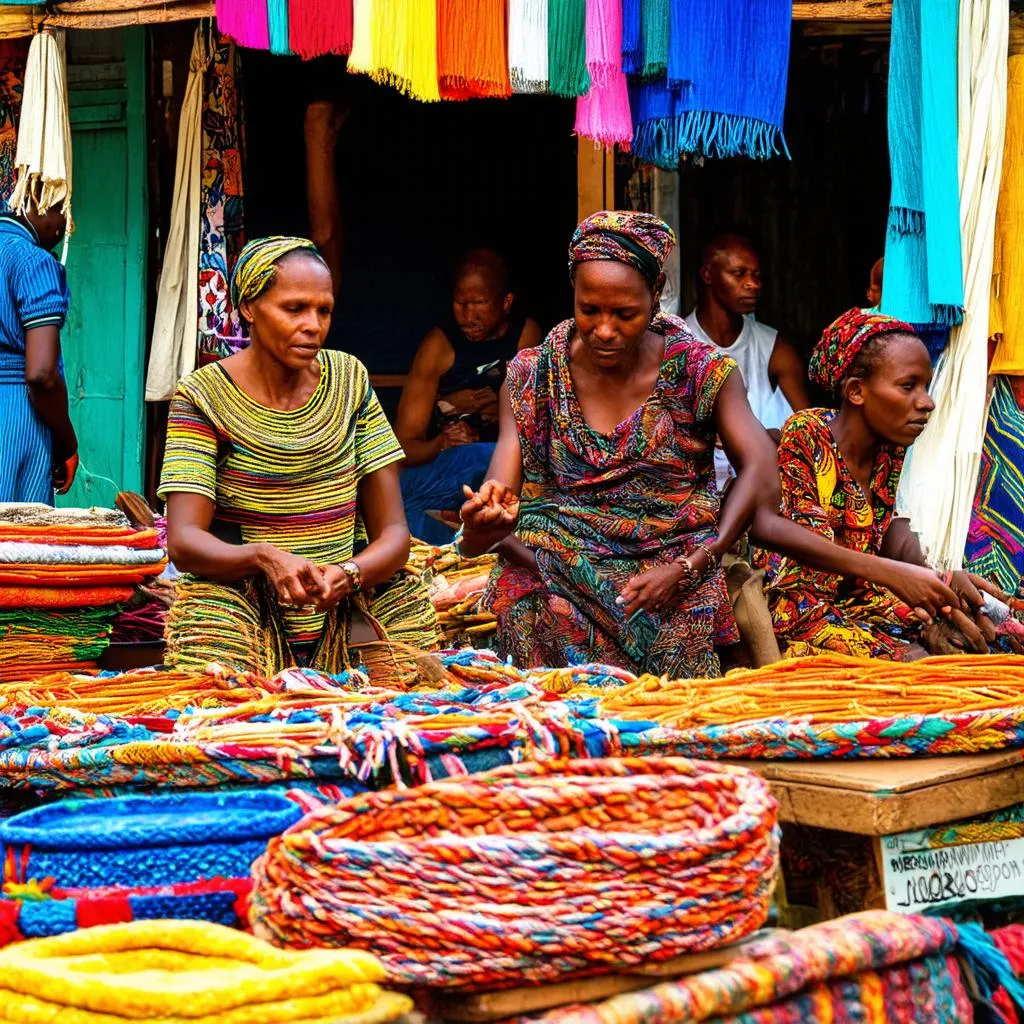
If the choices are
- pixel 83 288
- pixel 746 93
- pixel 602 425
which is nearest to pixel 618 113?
pixel 746 93

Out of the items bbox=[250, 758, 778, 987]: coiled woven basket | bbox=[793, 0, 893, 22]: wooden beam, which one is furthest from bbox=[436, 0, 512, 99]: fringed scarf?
→ bbox=[250, 758, 778, 987]: coiled woven basket

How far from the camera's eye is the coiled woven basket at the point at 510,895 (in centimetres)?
200

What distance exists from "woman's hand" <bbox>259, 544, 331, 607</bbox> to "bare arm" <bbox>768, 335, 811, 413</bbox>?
376 centimetres

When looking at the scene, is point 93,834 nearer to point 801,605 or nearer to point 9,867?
point 9,867

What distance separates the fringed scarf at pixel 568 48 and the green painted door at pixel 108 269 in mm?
2381

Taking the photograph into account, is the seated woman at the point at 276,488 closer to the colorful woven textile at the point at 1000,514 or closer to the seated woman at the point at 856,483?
the seated woman at the point at 856,483

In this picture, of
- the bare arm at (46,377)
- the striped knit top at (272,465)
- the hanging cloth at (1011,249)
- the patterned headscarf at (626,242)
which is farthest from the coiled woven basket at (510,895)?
the bare arm at (46,377)

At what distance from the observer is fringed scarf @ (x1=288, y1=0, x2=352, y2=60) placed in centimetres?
583

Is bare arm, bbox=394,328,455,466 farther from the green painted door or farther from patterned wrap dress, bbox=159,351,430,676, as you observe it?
patterned wrap dress, bbox=159,351,430,676

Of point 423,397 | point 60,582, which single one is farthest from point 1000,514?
point 423,397

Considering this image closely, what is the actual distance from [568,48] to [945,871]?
373 centimetres

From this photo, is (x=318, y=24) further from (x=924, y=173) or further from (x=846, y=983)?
(x=846, y=983)

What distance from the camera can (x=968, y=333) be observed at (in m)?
5.46

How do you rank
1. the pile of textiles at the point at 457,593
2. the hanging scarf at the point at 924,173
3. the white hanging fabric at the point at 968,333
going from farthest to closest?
the pile of textiles at the point at 457,593 → the hanging scarf at the point at 924,173 → the white hanging fabric at the point at 968,333
